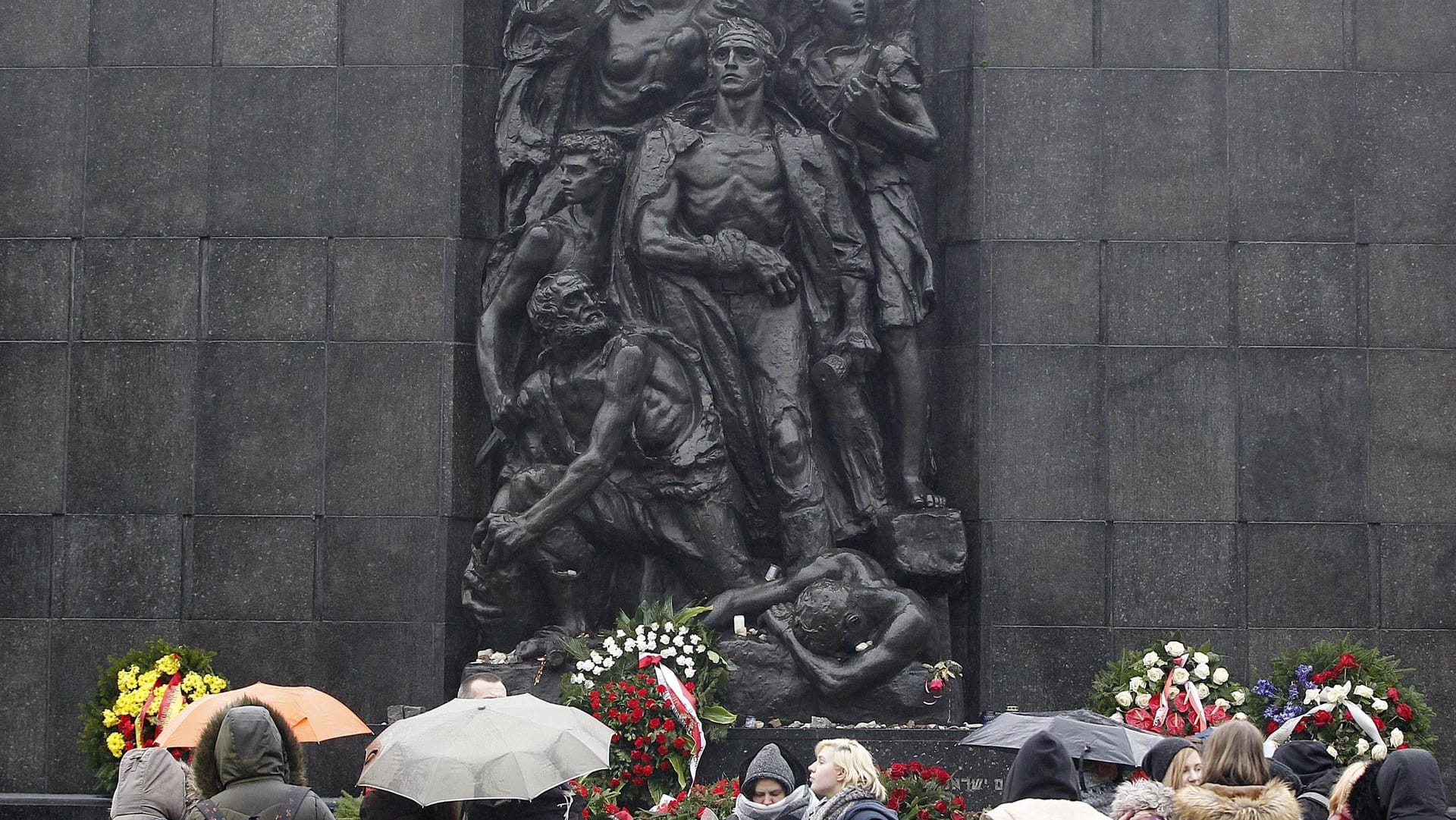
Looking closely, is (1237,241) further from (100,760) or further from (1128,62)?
(100,760)

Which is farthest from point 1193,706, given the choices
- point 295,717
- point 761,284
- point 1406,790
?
point 295,717

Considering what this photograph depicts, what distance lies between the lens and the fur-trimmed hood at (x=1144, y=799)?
7484mm

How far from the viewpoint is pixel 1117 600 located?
15.0 metres

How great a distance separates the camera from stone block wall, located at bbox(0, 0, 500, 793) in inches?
595

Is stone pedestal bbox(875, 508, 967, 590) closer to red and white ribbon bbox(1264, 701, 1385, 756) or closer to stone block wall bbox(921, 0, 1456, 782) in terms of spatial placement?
stone block wall bbox(921, 0, 1456, 782)

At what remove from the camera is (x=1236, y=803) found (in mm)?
7164

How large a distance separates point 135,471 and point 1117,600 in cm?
822

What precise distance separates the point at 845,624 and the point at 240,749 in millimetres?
7460

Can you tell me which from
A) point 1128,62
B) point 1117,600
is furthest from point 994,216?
point 1117,600

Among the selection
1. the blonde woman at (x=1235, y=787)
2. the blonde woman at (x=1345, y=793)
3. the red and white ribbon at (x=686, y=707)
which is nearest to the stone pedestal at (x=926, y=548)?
the red and white ribbon at (x=686, y=707)

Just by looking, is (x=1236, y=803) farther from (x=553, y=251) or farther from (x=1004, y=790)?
(x=553, y=251)

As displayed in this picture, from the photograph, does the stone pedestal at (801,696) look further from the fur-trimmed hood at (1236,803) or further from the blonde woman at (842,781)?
the fur-trimmed hood at (1236,803)

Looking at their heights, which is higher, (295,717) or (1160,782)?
(1160,782)

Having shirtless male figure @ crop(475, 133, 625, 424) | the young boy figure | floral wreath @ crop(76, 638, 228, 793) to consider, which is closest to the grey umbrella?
the young boy figure
